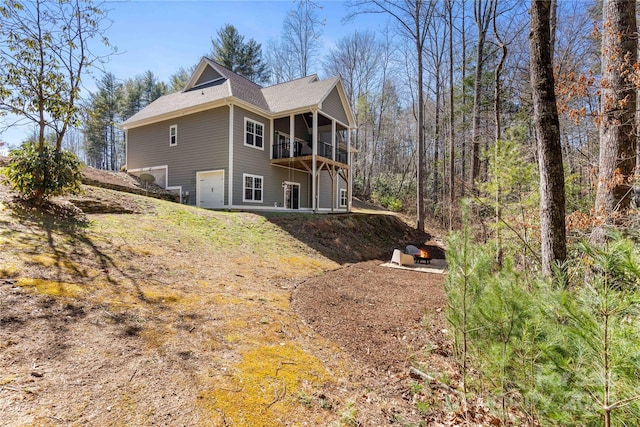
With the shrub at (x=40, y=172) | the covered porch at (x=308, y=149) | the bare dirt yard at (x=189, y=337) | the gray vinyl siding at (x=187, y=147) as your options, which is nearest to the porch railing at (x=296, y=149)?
the covered porch at (x=308, y=149)

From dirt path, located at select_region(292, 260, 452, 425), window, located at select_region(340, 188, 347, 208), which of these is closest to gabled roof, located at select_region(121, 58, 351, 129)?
window, located at select_region(340, 188, 347, 208)

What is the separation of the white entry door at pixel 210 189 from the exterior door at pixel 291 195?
3779mm

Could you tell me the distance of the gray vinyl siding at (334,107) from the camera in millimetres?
15664

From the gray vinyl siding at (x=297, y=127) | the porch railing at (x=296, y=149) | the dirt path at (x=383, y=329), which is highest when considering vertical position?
the gray vinyl siding at (x=297, y=127)

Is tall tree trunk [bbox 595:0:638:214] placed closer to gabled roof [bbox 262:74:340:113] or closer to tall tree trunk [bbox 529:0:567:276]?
tall tree trunk [bbox 529:0:567:276]

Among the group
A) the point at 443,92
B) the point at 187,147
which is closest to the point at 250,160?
the point at 187,147

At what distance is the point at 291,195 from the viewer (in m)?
16.4

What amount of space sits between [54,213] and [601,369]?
26.7ft

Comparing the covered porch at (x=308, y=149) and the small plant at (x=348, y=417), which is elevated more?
the covered porch at (x=308, y=149)

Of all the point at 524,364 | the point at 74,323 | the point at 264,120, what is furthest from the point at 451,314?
the point at 264,120

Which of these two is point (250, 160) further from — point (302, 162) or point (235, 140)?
point (302, 162)

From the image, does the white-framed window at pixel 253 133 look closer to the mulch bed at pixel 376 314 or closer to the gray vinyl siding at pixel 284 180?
the gray vinyl siding at pixel 284 180

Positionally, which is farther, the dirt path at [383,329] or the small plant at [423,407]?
the dirt path at [383,329]

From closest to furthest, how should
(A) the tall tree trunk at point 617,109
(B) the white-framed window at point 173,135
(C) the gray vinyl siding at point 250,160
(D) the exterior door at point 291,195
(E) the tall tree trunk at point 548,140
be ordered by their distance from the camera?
(E) the tall tree trunk at point 548,140 → (A) the tall tree trunk at point 617,109 → (C) the gray vinyl siding at point 250,160 → (B) the white-framed window at point 173,135 → (D) the exterior door at point 291,195
